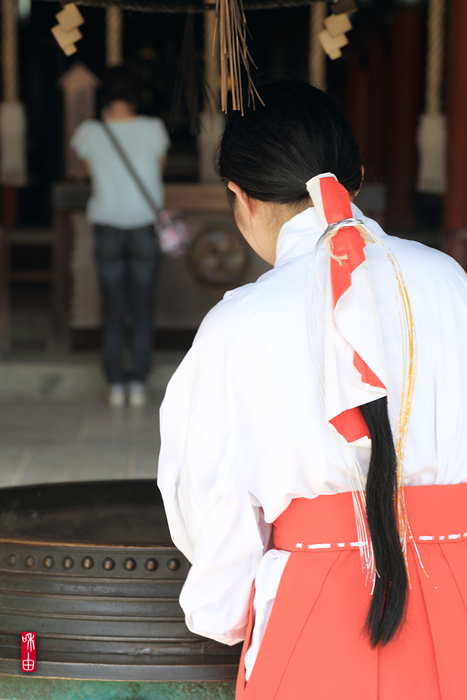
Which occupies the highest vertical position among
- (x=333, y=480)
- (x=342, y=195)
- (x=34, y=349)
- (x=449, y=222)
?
(x=342, y=195)

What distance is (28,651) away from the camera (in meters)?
1.46

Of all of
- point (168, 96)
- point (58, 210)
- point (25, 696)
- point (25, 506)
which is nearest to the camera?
point (25, 696)

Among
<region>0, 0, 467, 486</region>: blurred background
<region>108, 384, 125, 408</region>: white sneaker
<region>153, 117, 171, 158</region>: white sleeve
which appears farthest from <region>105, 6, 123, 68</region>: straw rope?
<region>108, 384, 125, 408</region>: white sneaker

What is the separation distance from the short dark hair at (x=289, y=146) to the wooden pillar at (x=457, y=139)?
4364mm

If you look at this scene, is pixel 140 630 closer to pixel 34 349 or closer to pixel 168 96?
pixel 34 349

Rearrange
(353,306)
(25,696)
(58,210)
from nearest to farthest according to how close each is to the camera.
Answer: (353,306), (25,696), (58,210)

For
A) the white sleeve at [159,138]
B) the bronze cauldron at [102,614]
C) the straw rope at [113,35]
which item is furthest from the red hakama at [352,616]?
the straw rope at [113,35]

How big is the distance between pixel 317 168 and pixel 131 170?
11.5 ft

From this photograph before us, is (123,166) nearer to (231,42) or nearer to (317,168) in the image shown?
(231,42)

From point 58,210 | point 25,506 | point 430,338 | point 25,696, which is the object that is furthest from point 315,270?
point 58,210

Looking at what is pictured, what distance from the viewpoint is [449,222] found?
5.51 metres

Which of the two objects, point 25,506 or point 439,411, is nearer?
point 439,411

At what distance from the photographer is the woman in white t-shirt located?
4.55 metres

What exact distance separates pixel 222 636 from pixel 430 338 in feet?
1.67
